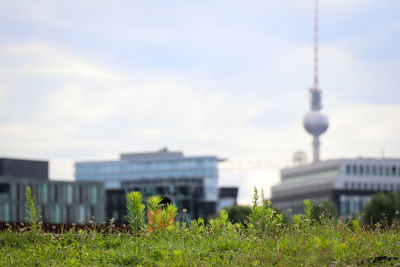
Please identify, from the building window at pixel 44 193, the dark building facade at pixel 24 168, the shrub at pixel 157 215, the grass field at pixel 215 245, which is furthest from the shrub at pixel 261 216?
the dark building facade at pixel 24 168

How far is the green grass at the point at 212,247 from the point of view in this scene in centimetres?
1546

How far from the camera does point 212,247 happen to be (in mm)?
16750

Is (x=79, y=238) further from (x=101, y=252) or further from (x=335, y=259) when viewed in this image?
(x=335, y=259)

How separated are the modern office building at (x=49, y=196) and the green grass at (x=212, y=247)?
11573cm

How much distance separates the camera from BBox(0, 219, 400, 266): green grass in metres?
15.5

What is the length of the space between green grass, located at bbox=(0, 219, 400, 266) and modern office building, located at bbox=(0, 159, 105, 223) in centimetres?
11573

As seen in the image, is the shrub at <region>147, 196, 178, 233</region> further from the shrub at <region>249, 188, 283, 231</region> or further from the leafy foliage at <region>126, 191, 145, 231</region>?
the shrub at <region>249, 188, 283, 231</region>

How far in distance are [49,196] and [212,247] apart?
426 ft

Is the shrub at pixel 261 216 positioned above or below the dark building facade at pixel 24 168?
below

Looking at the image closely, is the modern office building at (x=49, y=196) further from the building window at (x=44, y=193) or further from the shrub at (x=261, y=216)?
the shrub at (x=261, y=216)

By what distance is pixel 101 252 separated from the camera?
1678 centimetres

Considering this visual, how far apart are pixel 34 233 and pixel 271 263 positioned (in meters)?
5.65

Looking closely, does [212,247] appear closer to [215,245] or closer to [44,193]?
[215,245]

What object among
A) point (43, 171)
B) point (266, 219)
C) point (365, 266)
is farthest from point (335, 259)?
point (43, 171)
